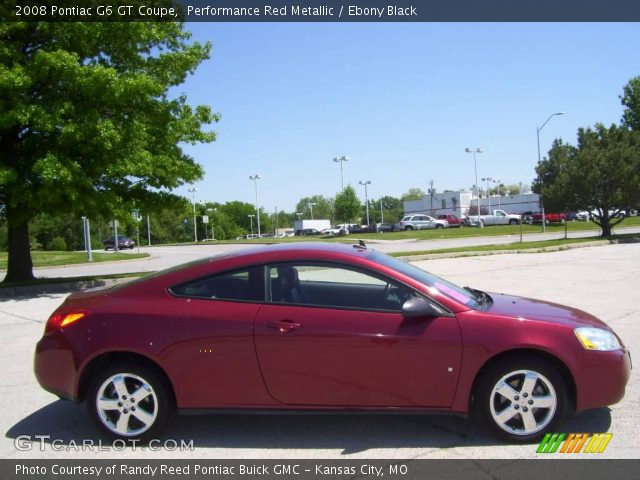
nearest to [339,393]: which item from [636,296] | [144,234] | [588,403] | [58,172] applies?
[588,403]

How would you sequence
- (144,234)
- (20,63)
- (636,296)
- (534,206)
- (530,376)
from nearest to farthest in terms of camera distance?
(530,376) < (636,296) < (20,63) < (534,206) < (144,234)

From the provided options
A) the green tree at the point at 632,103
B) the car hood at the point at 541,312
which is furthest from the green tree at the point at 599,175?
the car hood at the point at 541,312

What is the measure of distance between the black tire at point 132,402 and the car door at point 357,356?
80 centimetres

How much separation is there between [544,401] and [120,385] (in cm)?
301

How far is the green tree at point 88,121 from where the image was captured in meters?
13.0

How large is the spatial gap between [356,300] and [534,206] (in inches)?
4015

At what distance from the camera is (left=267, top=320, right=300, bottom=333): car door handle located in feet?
13.1

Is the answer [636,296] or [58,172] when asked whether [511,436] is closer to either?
[636,296]

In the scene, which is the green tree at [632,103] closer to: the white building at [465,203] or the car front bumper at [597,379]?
the white building at [465,203]

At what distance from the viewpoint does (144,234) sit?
11369 cm

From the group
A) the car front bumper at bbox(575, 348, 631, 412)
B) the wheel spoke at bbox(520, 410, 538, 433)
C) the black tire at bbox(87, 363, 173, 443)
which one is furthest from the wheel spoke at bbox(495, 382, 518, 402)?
the black tire at bbox(87, 363, 173, 443)

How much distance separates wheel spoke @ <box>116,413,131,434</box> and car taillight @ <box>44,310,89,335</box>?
0.79 metres

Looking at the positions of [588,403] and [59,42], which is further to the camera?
[59,42]

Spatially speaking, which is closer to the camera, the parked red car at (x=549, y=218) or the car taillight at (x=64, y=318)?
the car taillight at (x=64, y=318)
